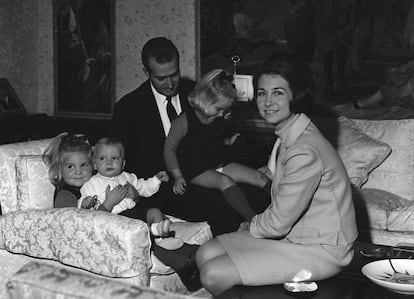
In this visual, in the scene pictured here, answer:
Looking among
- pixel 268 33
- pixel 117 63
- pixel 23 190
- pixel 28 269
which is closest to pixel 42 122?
pixel 117 63

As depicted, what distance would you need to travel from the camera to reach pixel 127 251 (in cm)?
385

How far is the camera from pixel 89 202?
4238 millimetres

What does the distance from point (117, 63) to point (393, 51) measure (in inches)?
115

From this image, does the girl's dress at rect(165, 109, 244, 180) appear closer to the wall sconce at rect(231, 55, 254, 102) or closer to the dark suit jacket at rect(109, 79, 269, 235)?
the dark suit jacket at rect(109, 79, 269, 235)

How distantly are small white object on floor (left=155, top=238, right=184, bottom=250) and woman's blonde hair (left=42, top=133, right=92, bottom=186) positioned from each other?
2.52 ft

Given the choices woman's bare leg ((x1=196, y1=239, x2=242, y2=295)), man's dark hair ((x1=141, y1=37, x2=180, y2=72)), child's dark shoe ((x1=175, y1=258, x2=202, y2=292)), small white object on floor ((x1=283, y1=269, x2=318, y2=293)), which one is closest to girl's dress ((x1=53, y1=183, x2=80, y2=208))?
child's dark shoe ((x1=175, y1=258, x2=202, y2=292))

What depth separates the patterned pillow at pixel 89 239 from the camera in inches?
152

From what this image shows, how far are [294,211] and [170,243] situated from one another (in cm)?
97

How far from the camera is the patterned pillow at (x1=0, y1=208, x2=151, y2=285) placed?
12.7 ft

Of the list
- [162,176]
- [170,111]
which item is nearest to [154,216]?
[162,176]

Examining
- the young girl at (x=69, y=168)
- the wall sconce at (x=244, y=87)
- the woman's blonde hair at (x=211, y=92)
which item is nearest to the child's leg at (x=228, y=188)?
the woman's blonde hair at (x=211, y=92)

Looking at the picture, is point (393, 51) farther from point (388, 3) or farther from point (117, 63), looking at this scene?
point (117, 63)

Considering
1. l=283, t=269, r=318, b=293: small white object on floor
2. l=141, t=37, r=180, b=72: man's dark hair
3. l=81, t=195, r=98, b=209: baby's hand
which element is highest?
l=141, t=37, r=180, b=72: man's dark hair

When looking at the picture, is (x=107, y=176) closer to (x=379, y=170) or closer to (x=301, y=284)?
(x=301, y=284)
